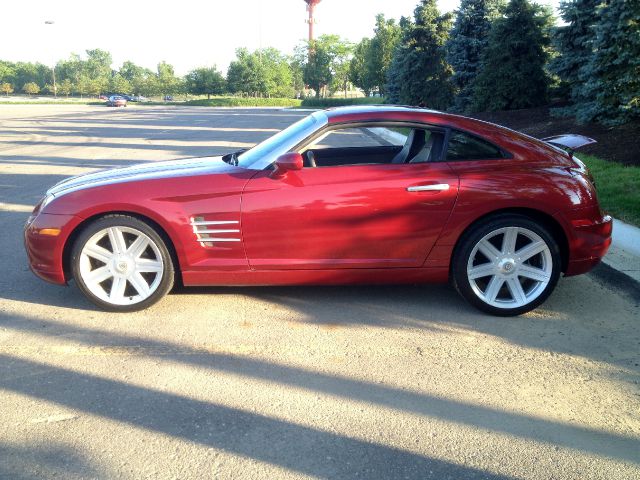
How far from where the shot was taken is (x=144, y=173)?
4.37m

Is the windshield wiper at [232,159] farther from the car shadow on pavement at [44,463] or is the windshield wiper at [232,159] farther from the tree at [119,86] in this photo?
the tree at [119,86]

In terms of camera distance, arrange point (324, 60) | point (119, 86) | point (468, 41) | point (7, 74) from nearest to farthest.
Answer: 1. point (468, 41)
2. point (324, 60)
3. point (119, 86)
4. point (7, 74)

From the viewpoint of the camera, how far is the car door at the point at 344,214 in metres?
4.07

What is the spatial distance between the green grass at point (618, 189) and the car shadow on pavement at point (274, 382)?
424 centimetres

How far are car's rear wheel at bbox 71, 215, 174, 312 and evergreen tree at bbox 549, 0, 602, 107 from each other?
43.1ft

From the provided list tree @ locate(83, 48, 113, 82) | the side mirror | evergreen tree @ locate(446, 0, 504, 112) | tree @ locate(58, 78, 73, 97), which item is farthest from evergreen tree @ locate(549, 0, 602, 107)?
tree @ locate(58, 78, 73, 97)

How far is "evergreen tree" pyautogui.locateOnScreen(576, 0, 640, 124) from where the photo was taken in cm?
1057

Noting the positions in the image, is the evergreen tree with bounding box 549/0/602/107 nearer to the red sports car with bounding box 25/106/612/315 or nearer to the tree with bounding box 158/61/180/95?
the red sports car with bounding box 25/106/612/315

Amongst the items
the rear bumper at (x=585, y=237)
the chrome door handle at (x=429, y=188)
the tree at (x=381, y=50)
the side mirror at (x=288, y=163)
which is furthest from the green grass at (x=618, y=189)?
the tree at (x=381, y=50)

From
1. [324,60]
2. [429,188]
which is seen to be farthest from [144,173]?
[324,60]

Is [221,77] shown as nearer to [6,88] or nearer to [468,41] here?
[6,88]

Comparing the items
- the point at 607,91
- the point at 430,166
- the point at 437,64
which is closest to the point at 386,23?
the point at 437,64

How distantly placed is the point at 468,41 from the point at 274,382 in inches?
840

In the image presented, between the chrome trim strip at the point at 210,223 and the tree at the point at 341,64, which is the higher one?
the tree at the point at 341,64
